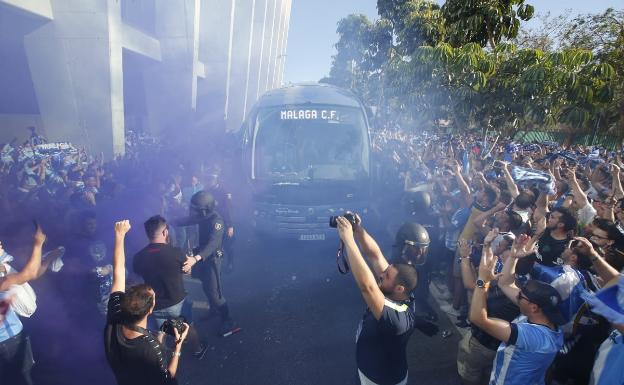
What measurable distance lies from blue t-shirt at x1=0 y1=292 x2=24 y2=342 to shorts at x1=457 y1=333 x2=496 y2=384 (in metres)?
3.80

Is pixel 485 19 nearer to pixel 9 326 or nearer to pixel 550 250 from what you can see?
pixel 550 250

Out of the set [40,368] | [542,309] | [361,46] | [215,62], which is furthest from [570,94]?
[215,62]

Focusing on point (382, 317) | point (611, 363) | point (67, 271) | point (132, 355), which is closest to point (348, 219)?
point (382, 317)

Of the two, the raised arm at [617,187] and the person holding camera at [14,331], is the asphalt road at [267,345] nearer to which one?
the person holding camera at [14,331]

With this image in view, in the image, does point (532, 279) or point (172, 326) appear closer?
point (172, 326)

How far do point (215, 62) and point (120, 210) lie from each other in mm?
21445

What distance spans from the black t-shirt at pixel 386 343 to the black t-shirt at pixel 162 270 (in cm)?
193

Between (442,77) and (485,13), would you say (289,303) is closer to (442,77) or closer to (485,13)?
(442,77)

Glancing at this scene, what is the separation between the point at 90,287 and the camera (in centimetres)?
361

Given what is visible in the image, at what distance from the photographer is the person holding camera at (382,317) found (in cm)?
222

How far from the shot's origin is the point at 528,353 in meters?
2.20

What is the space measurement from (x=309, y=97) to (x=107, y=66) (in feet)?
24.6

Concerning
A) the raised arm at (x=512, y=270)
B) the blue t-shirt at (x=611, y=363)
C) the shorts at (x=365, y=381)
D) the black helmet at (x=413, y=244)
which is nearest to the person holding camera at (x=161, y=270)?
the shorts at (x=365, y=381)

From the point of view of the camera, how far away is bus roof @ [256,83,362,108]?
808 centimetres
